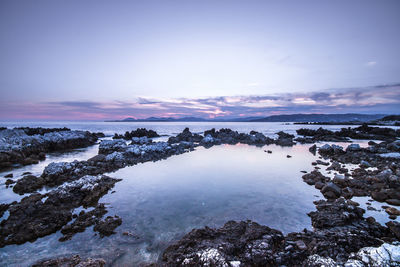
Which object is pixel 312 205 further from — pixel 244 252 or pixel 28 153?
pixel 28 153

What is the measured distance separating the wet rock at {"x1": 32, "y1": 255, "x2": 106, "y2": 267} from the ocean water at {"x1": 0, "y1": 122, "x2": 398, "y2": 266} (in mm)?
228

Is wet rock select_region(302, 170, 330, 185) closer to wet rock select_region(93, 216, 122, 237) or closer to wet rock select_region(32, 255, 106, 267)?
wet rock select_region(93, 216, 122, 237)

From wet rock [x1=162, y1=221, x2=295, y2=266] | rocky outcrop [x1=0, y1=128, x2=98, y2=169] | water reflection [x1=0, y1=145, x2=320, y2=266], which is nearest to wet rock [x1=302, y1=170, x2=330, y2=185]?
water reflection [x1=0, y1=145, x2=320, y2=266]

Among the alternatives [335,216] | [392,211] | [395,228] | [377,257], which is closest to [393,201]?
[392,211]

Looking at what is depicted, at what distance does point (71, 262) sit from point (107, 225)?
1.53 meters

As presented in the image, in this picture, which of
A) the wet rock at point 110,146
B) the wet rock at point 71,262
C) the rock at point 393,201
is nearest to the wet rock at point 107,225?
the wet rock at point 71,262

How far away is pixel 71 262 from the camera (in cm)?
439

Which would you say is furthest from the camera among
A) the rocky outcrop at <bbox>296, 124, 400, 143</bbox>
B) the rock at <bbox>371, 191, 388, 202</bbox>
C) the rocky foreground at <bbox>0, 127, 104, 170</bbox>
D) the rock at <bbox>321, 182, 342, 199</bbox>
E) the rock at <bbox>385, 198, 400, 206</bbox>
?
the rocky outcrop at <bbox>296, 124, 400, 143</bbox>

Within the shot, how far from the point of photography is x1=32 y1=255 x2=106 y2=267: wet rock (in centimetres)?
427

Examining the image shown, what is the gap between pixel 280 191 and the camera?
358 inches

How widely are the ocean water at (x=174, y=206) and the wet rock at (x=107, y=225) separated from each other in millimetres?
165

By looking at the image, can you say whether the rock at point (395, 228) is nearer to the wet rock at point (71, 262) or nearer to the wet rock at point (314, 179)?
the wet rock at point (314, 179)

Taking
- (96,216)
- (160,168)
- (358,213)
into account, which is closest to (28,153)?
(160,168)

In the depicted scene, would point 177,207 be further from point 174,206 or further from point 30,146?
point 30,146
